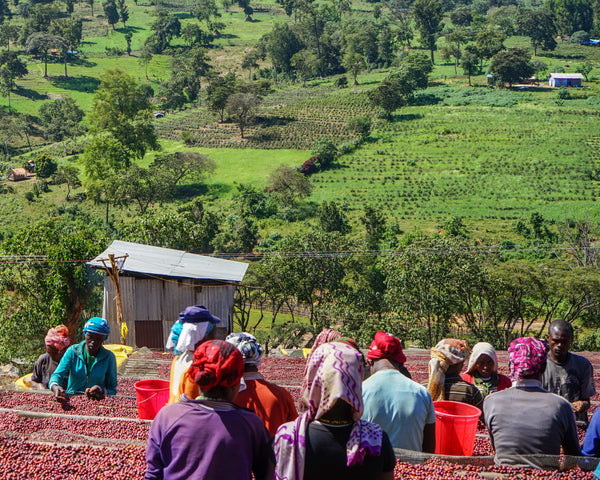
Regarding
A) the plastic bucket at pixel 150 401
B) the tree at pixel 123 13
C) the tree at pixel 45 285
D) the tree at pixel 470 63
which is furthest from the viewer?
the tree at pixel 123 13

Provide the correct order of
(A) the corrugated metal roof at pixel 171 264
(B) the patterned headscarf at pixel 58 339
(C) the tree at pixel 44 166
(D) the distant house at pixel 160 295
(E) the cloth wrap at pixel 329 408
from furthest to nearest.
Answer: (C) the tree at pixel 44 166 < (D) the distant house at pixel 160 295 < (A) the corrugated metal roof at pixel 171 264 < (B) the patterned headscarf at pixel 58 339 < (E) the cloth wrap at pixel 329 408

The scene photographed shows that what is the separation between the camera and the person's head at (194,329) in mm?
5355

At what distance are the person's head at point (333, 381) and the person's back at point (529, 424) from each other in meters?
1.55

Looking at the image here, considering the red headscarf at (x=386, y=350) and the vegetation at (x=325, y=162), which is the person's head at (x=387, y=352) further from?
the vegetation at (x=325, y=162)

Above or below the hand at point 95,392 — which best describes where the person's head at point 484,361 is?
above

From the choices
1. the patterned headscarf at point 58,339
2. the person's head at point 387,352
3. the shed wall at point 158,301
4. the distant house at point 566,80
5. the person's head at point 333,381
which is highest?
the distant house at point 566,80

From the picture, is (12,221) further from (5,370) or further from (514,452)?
(514,452)

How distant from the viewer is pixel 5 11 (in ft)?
431

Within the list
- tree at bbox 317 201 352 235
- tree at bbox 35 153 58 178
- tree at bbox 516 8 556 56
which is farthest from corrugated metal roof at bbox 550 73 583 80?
tree at bbox 35 153 58 178

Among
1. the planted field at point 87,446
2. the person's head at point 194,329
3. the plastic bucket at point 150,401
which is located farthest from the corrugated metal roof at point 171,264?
the person's head at point 194,329

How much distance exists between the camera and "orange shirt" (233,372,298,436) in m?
4.64

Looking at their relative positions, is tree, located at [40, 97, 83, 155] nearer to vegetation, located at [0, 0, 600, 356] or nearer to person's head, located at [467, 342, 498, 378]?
vegetation, located at [0, 0, 600, 356]

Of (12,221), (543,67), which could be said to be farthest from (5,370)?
(543,67)

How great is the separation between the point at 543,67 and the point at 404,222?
191 feet
